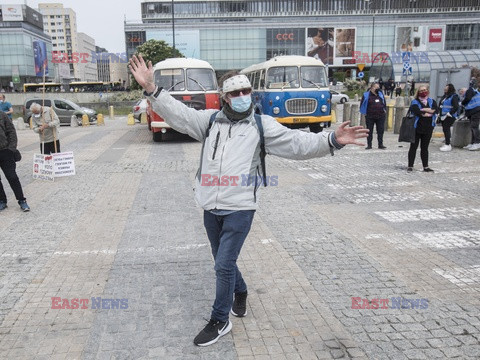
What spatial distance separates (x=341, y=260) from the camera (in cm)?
523

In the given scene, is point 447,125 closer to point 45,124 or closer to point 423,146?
point 423,146

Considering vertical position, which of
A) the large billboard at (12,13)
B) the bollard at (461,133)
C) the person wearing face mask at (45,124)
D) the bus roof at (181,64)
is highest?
the large billboard at (12,13)

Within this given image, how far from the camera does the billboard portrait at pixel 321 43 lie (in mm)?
94875

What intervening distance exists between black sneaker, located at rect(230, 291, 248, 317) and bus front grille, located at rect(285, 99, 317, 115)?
1396 centimetres

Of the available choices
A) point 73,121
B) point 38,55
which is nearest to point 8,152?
point 73,121

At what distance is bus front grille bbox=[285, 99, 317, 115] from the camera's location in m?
17.4

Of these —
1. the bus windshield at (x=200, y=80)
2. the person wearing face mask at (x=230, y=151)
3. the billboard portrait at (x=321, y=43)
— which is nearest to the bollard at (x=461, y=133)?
the bus windshield at (x=200, y=80)

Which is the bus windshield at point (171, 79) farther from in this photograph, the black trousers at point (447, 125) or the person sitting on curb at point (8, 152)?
the person sitting on curb at point (8, 152)

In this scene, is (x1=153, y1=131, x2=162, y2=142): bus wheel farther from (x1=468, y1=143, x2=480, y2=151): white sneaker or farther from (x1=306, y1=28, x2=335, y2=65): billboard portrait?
(x1=306, y1=28, x2=335, y2=65): billboard portrait

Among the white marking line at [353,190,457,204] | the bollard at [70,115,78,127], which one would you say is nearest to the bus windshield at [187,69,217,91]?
the white marking line at [353,190,457,204]

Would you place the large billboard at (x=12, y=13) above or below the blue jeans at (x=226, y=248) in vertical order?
above

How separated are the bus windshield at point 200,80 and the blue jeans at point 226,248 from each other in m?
13.2

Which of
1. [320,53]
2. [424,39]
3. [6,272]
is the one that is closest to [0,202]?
[6,272]

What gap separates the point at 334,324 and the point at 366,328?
26cm
